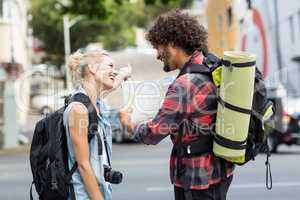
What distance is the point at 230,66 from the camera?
4301 mm

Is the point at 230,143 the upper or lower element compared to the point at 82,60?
lower

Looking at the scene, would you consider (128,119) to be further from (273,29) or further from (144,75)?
(273,29)

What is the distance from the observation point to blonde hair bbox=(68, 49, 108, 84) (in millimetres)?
4574

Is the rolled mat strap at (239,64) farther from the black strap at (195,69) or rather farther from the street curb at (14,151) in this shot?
the street curb at (14,151)

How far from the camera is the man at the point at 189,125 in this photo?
14.6ft

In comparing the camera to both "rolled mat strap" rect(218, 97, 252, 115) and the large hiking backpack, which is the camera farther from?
"rolled mat strap" rect(218, 97, 252, 115)

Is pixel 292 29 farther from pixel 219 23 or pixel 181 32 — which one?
pixel 181 32

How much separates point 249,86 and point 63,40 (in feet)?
196

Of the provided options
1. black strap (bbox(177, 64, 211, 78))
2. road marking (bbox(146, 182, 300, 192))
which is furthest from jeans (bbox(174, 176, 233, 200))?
road marking (bbox(146, 182, 300, 192))

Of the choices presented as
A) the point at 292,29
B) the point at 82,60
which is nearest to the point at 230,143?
the point at 82,60

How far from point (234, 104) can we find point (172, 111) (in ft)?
1.23

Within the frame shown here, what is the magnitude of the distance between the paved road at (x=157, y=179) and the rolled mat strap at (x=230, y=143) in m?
5.95

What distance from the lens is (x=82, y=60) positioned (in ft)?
15.0

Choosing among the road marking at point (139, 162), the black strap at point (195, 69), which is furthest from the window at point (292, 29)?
the black strap at point (195, 69)
